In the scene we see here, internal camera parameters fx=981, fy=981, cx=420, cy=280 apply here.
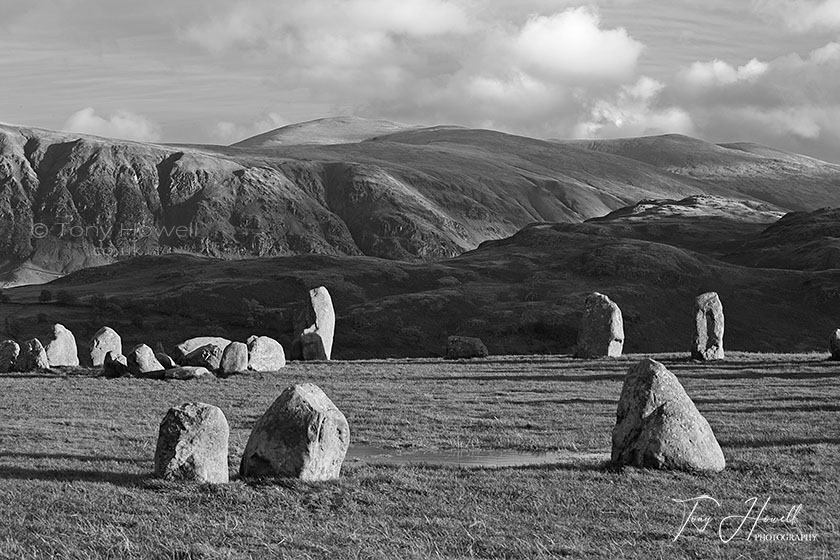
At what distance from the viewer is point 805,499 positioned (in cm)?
1811

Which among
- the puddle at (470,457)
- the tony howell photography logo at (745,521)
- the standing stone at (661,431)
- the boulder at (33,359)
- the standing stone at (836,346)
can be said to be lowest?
the boulder at (33,359)

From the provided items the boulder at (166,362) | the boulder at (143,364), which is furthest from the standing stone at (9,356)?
the boulder at (143,364)

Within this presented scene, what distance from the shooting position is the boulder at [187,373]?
44.4 meters

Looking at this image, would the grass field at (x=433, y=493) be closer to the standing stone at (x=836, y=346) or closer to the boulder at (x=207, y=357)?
the boulder at (x=207, y=357)

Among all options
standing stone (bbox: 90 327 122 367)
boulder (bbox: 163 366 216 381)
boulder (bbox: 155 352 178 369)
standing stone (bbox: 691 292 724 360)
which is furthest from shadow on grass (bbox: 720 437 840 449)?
standing stone (bbox: 90 327 122 367)

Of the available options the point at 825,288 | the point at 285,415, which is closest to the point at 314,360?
the point at 285,415

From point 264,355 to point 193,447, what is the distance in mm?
27923

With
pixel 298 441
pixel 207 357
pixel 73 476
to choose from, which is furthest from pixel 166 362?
pixel 298 441

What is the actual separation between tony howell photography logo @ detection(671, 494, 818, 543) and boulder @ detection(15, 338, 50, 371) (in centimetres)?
4200

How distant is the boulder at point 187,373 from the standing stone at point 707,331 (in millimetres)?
24774

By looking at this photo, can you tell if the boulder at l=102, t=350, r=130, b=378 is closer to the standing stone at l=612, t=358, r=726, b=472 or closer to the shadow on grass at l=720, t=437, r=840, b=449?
the shadow on grass at l=720, t=437, r=840, b=449

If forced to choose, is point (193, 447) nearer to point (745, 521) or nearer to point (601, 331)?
point (745, 521)

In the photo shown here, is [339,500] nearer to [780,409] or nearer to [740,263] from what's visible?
[780,409]

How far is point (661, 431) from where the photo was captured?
69.5ft
